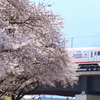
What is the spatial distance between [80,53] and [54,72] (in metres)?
30.8

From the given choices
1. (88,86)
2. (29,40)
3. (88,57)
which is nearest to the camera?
(29,40)

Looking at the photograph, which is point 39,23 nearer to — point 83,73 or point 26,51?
point 26,51

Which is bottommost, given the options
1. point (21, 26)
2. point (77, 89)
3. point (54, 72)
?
point (77, 89)

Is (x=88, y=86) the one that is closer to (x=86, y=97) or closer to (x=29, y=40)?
(x=86, y=97)

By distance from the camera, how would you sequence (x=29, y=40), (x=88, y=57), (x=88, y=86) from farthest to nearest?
1. (x=88, y=57)
2. (x=88, y=86)
3. (x=29, y=40)

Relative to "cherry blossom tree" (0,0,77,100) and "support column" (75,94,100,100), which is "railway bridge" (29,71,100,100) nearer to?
"support column" (75,94,100,100)

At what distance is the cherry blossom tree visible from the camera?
477 inches

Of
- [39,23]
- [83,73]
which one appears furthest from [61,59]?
[83,73]

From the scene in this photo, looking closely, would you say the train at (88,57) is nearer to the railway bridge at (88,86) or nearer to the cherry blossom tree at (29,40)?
the railway bridge at (88,86)

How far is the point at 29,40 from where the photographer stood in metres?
12.2

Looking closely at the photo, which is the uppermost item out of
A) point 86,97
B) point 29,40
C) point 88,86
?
point 29,40

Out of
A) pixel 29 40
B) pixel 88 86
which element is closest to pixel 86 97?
pixel 88 86

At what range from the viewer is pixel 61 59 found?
778 inches

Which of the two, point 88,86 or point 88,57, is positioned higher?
point 88,57
